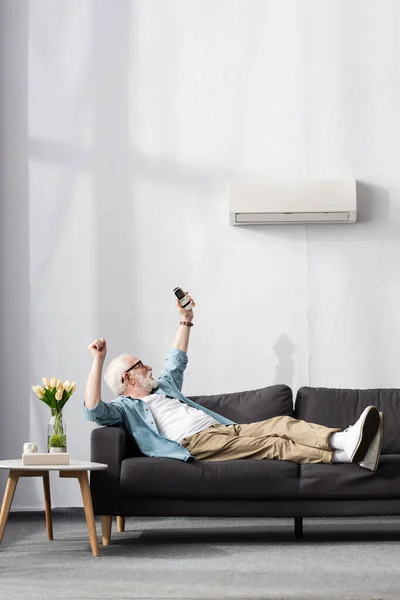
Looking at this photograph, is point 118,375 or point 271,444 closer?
point 271,444

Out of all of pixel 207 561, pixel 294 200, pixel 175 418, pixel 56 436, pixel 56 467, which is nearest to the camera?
pixel 207 561

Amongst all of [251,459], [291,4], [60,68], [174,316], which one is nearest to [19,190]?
[60,68]

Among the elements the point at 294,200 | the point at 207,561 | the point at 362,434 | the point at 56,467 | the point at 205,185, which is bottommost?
the point at 207,561

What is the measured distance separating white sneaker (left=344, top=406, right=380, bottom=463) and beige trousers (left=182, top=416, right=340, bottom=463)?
15 centimetres

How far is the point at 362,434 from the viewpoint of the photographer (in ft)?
12.3

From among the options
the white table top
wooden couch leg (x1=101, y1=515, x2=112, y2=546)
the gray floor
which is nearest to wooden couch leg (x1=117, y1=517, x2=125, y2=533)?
the gray floor

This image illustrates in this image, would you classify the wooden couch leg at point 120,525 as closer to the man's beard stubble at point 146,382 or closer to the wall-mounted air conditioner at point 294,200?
the man's beard stubble at point 146,382

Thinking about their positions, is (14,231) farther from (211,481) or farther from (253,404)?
(211,481)

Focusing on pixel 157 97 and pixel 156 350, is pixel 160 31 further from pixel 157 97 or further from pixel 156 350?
pixel 156 350

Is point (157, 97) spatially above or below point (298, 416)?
above

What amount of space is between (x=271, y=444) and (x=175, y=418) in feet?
1.74

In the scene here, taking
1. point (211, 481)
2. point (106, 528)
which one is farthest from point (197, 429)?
point (106, 528)

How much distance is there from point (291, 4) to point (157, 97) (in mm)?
996

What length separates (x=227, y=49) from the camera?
213 inches
